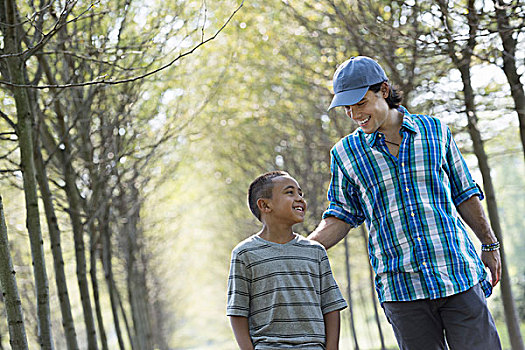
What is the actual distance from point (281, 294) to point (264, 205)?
51cm

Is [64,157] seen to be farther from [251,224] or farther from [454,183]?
[251,224]

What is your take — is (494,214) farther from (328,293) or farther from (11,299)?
(11,299)

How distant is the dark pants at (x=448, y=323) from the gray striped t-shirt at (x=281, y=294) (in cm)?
35

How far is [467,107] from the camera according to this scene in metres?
6.79

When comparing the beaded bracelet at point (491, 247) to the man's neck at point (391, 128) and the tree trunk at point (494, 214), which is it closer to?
the man's neck at point (391, 128)

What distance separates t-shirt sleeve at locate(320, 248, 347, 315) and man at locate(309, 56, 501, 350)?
194mm

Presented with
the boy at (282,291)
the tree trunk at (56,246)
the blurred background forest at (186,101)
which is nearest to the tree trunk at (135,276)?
the blurred background forest at (186,101)

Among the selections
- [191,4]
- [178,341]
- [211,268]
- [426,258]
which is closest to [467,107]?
→ [191,4]

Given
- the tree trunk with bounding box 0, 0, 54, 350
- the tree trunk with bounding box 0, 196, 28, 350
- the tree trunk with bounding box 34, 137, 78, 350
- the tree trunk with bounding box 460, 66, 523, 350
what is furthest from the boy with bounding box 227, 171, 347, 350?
the tree trunk with bounding box 460, 66, 523, 350

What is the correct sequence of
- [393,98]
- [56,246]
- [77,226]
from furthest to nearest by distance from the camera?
1. [77,226]
2. [56,246]
3. [393,98]

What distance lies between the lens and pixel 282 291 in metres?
3.20

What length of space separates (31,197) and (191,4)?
4.08m

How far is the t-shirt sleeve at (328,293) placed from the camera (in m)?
3.30

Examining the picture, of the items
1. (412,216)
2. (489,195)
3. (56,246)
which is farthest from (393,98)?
(56,246)
